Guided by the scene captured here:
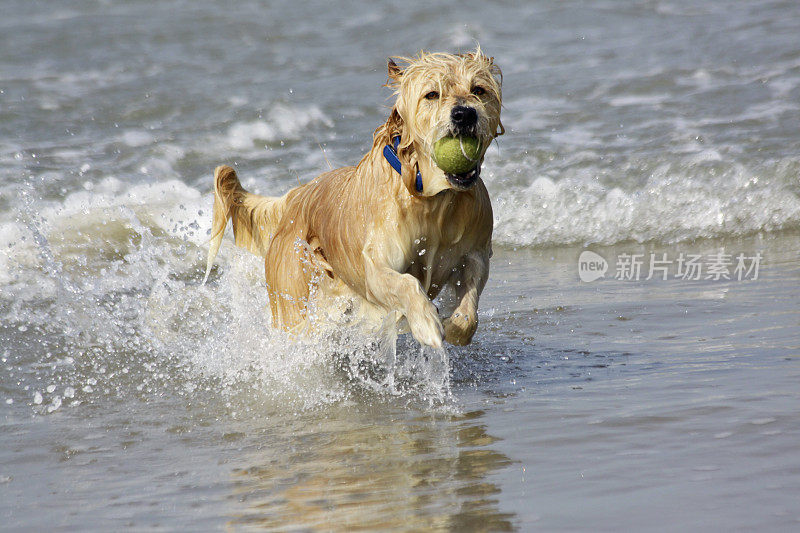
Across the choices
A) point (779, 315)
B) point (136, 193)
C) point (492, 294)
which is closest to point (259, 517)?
point (779, 315)

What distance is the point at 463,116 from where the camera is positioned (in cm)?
357

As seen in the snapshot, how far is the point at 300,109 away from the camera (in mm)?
10539

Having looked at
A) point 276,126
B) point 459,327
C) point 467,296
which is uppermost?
point 276,126

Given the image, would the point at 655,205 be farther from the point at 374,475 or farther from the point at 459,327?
the point at 374,475

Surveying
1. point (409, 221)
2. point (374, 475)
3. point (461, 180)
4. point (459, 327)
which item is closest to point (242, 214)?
point (409, 221)

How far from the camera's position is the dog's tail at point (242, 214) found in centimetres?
529

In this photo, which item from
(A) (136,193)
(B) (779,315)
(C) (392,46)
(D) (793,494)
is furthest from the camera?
(C) (392,46)

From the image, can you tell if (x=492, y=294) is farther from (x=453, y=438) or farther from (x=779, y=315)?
(x=453, y=438)

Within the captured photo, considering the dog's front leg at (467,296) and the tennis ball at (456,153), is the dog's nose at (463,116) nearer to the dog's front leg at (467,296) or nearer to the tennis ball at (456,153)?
the tennis ball at (456,153)

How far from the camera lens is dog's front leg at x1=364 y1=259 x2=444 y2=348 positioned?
3.71m

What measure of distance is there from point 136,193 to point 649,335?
17.6 feet

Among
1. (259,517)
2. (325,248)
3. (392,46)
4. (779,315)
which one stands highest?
(392,46)

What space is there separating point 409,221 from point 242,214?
1705 mm

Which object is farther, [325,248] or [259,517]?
[325,248]
